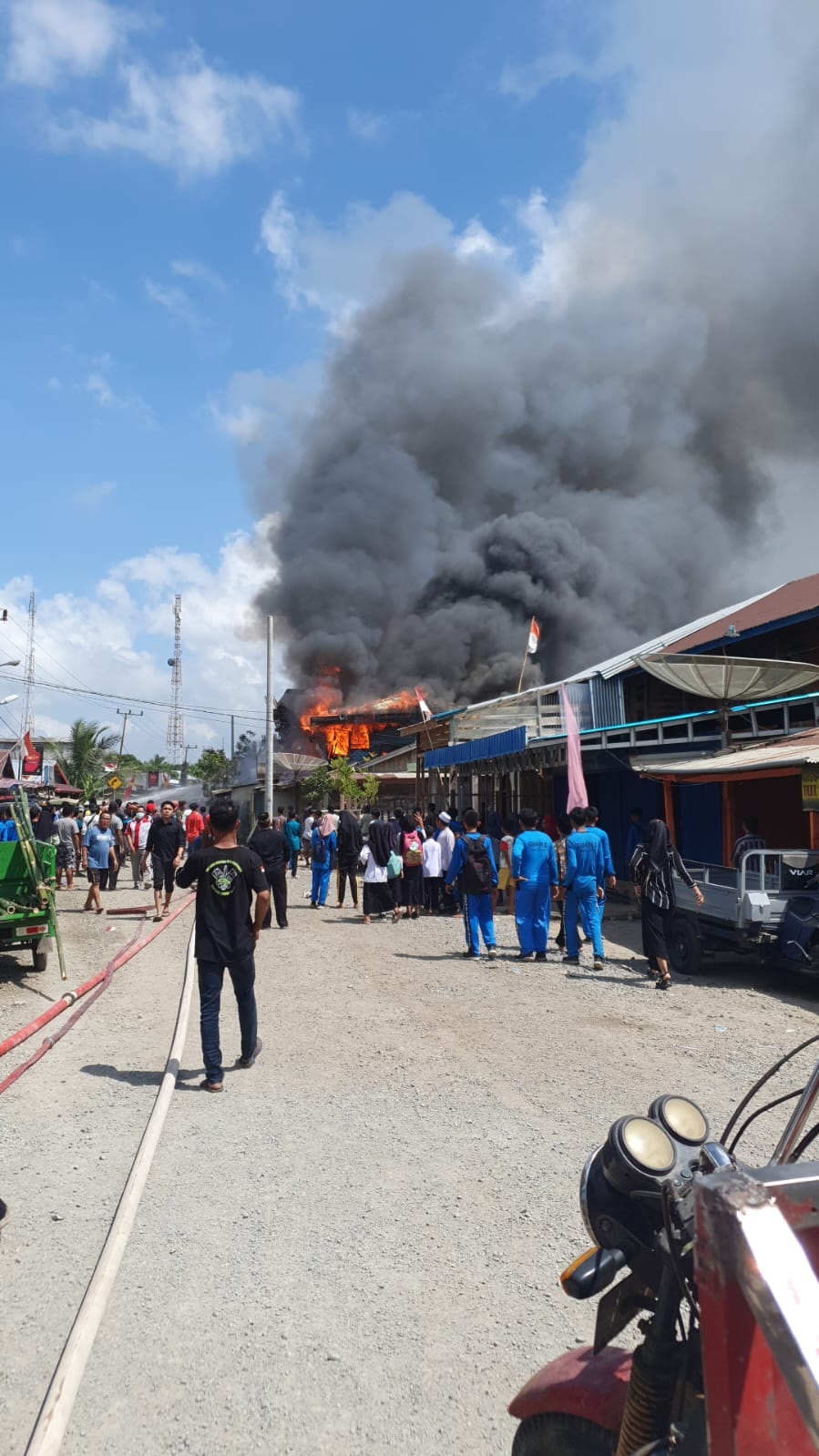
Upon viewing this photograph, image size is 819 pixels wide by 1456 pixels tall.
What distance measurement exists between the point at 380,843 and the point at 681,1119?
37.8 ft

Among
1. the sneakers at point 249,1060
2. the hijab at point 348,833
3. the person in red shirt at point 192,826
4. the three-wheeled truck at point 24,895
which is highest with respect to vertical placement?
the person in red shirt at point 192,826

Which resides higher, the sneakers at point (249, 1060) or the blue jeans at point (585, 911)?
the blue jeans at point (585, 911)

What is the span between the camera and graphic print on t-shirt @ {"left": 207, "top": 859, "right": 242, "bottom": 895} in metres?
5.78

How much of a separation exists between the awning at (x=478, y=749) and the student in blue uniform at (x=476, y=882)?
6.63 meters

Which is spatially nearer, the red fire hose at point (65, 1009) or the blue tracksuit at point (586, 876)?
the red fire hose at point (65, 1009)

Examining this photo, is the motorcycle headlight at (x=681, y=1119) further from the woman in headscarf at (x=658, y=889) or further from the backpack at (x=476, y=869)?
the backpack at (x=476, y=869)

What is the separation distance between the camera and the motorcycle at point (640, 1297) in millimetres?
1804

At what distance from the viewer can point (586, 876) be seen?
9.89 metres

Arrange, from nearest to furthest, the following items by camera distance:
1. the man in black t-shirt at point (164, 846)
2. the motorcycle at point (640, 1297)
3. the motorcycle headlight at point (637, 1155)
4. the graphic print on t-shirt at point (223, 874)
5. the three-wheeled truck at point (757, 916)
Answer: the motorcycle at point (640, 1297)
the motorcycle headlight at point (637, 1155)
the graphic print on t-shirt at point (223, 874)
the three-wheeled truck at point (757, 916)
the man in black t-shirt at point (164, 846)

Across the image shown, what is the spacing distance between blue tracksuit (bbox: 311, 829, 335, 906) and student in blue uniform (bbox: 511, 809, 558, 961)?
5.29m

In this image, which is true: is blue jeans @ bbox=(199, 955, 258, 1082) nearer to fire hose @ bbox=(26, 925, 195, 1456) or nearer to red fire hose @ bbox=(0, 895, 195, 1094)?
fire hose @ bbox=(26, 925, 195, 1456)

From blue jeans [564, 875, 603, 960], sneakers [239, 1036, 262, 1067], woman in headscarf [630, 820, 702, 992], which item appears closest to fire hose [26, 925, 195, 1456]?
sneakers [239, 1036, 262, 1067]

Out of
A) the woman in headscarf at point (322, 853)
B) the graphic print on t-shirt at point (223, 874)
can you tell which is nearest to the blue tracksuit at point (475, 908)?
the woman in headscarf at point (322, 853)

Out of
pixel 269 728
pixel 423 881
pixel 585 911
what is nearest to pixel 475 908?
pixel 585 911
